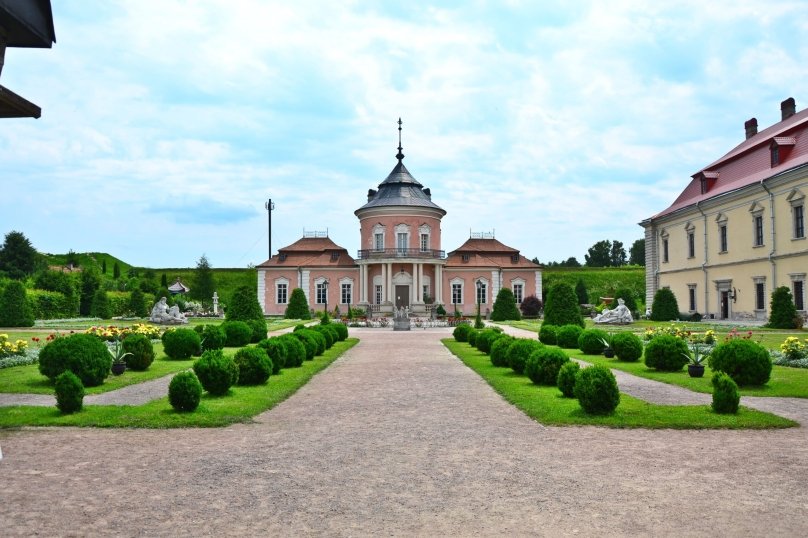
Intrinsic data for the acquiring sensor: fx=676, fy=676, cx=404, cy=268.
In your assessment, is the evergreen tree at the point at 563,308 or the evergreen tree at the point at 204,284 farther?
the evergreen tree at the point at 204,284

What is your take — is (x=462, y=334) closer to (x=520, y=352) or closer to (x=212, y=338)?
(x=212, y=338)

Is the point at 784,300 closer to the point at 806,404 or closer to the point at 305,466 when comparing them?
the point at 806,404

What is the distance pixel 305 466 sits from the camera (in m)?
6.36

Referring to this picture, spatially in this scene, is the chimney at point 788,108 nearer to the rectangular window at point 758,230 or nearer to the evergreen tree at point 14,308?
the rectangular window at point 758,230

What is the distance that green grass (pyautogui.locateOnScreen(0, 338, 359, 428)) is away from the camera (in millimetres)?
8352

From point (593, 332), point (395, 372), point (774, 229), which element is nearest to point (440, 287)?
point (774, 229)

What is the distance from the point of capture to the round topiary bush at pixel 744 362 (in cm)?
1152

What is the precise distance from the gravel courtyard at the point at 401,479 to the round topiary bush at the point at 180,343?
28.9ft

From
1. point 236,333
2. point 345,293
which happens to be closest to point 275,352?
point 236,333

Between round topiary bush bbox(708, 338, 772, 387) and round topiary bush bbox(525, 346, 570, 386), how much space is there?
2.69m

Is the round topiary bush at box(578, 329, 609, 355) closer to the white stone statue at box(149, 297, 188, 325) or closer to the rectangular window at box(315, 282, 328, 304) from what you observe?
the white stone statue at box(149, 297, 188, 325)

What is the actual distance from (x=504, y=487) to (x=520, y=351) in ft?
27.5

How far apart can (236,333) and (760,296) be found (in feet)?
79.6

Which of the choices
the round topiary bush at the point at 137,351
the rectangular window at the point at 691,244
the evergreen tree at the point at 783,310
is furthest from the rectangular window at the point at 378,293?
the round topiary bush at the point at 137,351
